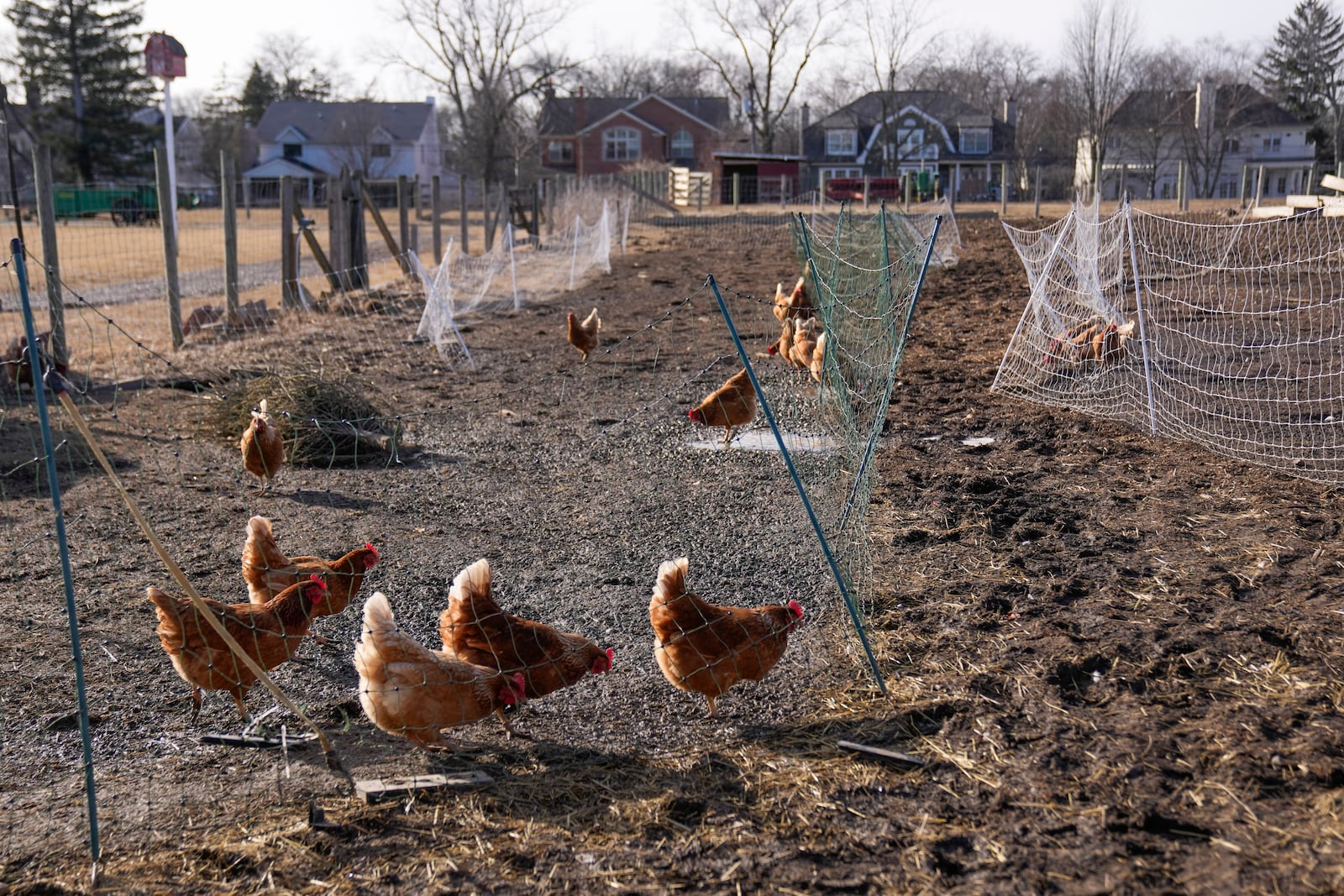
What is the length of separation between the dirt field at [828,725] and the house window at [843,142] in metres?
52.8

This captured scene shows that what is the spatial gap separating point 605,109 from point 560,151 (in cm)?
446

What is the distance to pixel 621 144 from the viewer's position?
6088 cm

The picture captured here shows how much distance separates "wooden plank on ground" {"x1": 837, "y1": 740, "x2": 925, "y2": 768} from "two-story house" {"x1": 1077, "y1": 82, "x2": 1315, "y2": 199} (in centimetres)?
4156

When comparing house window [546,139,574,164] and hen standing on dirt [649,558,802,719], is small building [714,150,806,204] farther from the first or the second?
hen standing on dirt [649,558,802,719]

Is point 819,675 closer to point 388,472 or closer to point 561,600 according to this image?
point 561,600

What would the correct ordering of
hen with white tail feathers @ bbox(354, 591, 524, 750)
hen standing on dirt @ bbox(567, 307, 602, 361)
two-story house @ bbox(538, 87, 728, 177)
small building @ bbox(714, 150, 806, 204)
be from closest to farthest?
hen with white tail feathers @ bbox(354, 591, 524, 750) < hen standing on dirt @ bbox(567, 307, 602, 361) < small building @ bbox(714, 150, 806, 204) < two-story house @ bbox(538, 87, 728, 177)

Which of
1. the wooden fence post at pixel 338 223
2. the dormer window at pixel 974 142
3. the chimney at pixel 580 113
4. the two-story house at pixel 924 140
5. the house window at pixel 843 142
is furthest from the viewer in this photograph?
the chimney at pixel 580 113

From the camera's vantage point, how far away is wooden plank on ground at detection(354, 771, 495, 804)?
321 cm

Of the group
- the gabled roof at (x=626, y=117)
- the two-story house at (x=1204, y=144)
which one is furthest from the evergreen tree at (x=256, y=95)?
the two-story house at (x=1204, y=144)

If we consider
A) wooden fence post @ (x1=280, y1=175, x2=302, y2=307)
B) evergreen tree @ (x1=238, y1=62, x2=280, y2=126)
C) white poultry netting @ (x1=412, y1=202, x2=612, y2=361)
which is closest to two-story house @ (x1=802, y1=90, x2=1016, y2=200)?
white poultry netting @ (x1=412, y1=202, x2=612, y2=361)

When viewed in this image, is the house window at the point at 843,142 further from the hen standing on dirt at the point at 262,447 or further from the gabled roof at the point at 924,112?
the hen standing on dirt at the point at 262,447

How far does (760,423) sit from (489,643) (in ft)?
14.7

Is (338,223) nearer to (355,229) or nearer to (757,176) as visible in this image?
(355,229)

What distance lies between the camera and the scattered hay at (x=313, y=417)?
7.12 metres
